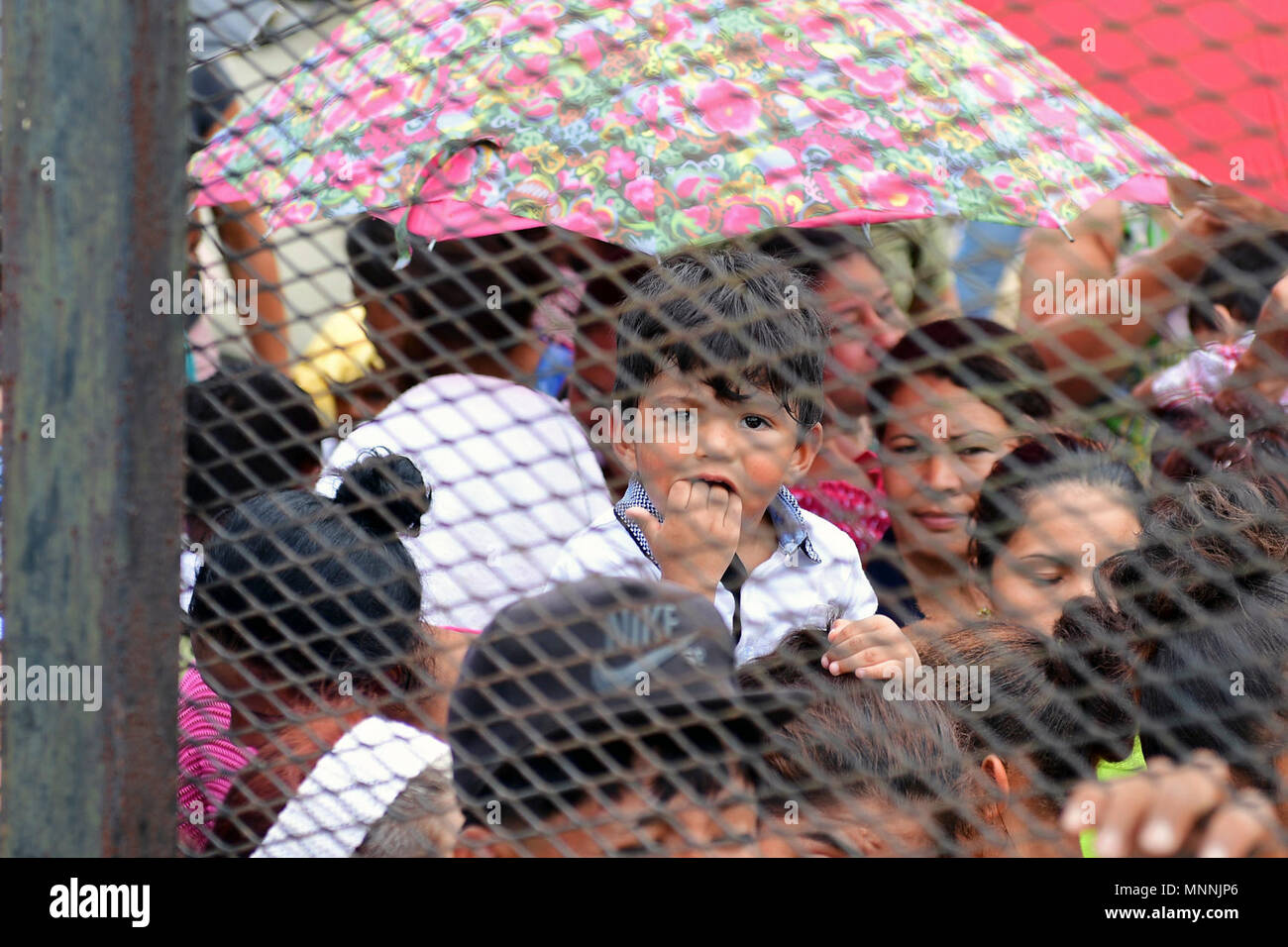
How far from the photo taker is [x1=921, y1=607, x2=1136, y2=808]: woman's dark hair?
4.00ft

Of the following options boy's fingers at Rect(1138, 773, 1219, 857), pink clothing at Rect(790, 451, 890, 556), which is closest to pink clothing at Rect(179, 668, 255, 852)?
pink clothing at Rect(790, 451, 890, 556)

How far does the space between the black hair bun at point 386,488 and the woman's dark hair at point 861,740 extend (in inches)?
15.7

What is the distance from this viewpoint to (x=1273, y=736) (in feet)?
3.71

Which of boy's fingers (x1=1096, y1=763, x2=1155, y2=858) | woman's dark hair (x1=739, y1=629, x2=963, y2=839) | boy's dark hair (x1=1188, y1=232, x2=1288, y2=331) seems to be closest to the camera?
boy's dark hair (x1=1188, y1=232, x2=1288, y2=331)

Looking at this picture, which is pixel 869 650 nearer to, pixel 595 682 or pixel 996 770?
pixel 996 770

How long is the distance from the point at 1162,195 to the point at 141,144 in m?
1.68

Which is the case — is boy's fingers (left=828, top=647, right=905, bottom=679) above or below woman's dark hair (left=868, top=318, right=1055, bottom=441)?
below

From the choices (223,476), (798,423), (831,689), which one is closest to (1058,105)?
(798,423)

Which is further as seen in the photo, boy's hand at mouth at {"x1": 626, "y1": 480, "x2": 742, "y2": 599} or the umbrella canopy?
boy's hand at mouth at {"x1": 626, "y1": 480, "x2": 742, "y2": 599}

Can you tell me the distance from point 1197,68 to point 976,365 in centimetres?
54

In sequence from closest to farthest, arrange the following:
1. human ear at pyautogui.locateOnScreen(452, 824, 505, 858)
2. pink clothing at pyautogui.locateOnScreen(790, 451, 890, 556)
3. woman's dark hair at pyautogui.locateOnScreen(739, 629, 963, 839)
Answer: human ear at pyautogui.locateOnScreen(452, 824, 505, 858)
woman's dark hair at pyautogui.locateOnScreen(739, 629, 963, 839)
pink clothing at pyautogui.locateOnScreen(790, 451, 890, 556)

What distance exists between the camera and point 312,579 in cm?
119

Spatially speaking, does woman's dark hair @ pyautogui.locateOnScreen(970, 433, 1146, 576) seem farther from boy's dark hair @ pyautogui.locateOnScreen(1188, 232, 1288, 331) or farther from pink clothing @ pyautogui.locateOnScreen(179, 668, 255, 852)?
pink clothing @ pyautogui.locateOnScreen(179, 668, 255, 852)

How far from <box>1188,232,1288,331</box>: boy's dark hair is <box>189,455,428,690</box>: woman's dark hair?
67 cm
